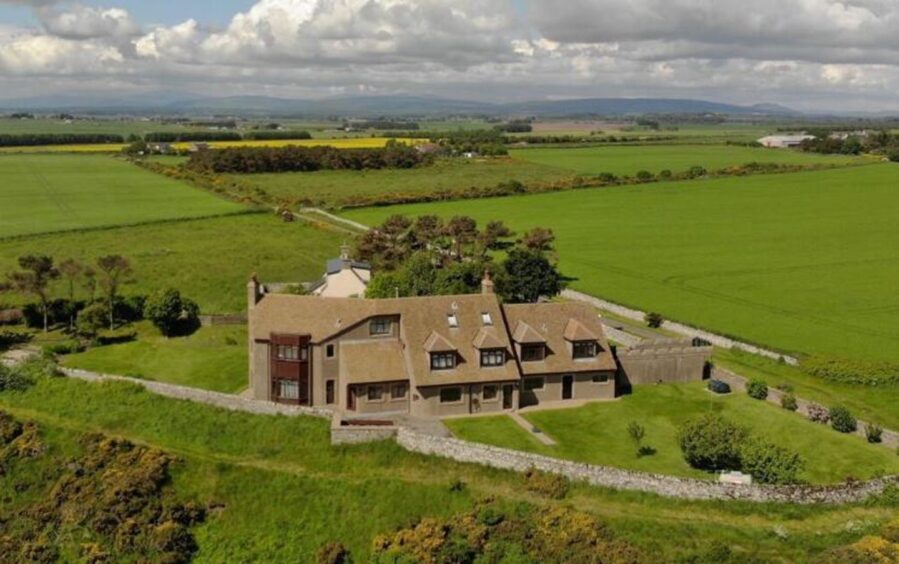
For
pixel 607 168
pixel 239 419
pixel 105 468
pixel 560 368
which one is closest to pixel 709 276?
pixel 560 368

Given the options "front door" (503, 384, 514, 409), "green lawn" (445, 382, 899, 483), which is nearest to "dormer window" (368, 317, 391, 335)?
"green lawn" (445, 382, 899, 483)

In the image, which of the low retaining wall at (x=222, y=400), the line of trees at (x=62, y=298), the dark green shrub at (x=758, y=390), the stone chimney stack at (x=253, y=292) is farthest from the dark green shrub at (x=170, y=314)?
the dark green shrub at (x=758, y=390)

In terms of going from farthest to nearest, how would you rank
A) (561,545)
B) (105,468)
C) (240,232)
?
(240,232) → (105,468) → (561,545)

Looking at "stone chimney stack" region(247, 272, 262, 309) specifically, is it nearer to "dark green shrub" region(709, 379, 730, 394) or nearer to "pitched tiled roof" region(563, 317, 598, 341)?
"pitched tiled roof" region(563, 317, 598, 341)

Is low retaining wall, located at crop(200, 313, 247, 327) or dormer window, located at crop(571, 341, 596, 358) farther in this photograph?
low retaining wall, located at crop(200, 313, 247, 327)

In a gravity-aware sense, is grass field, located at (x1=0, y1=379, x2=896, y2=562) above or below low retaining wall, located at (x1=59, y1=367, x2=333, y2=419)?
below

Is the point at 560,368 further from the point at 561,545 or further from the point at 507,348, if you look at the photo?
the point at 561,545

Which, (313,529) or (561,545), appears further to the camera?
(313,529)
